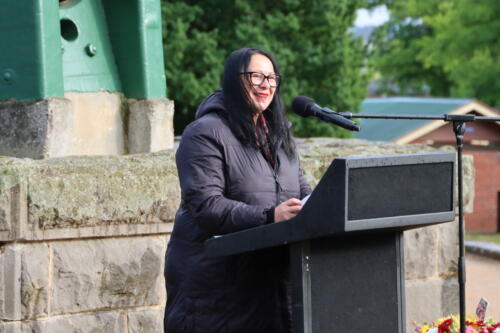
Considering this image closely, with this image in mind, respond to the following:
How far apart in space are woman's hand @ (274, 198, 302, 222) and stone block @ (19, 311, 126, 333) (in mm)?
2037

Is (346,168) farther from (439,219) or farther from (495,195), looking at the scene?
(495,195)

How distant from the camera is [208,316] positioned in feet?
11.9

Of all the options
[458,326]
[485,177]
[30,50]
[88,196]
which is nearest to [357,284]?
[458,326]

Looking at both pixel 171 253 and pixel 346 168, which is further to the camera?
pixel 171 253

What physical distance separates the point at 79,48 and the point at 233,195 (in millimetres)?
3143

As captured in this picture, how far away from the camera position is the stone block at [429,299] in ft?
19.7

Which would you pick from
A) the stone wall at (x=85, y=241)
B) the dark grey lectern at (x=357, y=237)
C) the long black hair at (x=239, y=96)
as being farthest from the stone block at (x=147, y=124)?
the dark grey lectern at (x=357, y=237)

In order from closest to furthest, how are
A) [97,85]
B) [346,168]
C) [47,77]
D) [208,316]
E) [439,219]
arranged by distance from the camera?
[346,168] < [439,219] < [208,316] < [47,77] < [97,85]

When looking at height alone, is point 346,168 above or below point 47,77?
below

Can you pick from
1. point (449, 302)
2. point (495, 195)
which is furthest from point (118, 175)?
point (495, 195)

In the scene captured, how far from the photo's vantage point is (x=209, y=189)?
3.44 metres

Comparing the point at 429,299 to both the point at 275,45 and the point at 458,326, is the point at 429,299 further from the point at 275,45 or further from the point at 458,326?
the point at 275,45

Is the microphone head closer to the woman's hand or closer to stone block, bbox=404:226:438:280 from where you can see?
the woman's hand

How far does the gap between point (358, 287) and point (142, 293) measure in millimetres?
2090
